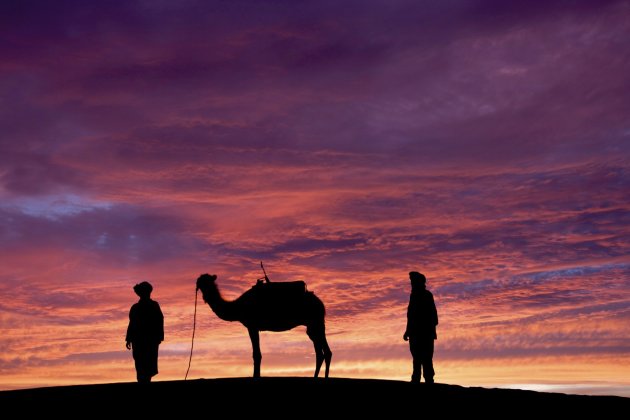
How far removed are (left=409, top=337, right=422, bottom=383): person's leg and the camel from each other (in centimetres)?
365

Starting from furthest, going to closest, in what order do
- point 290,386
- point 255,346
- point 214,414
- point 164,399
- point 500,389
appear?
point 255,346, point 500,389, point 290,386, point 164,399, point 214,414

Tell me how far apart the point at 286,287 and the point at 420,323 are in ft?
16.8

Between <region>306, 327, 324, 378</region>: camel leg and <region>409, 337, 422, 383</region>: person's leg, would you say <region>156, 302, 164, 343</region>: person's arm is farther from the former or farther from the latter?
<region>409, 337, 422, 383</region>: person's leg

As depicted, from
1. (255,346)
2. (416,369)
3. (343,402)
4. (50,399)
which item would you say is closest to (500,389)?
(416,369)

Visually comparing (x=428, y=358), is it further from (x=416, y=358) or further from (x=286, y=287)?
(x=286, y=287)

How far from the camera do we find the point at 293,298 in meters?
25.0

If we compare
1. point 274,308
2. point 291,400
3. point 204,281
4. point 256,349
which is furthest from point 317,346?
point 291,400

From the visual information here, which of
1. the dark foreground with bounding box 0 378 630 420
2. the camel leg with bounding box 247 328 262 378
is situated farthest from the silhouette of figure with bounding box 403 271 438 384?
the camel leg with bounding box 247 328 262 378

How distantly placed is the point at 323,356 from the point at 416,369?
3.91m

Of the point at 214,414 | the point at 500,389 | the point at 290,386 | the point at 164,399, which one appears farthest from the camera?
the point at 500,389

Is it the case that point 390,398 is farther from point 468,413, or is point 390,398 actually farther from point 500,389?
point 500,389

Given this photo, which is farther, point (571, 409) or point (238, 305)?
point (238, 305)

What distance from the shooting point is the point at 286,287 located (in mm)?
25094

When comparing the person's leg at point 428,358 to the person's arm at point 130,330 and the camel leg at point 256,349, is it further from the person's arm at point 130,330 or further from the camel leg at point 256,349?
the person's arm at point 130,330
